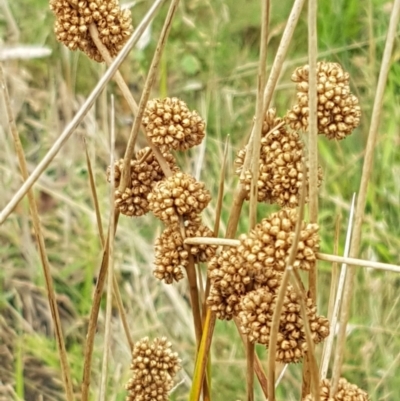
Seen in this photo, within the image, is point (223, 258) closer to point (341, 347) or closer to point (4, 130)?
point (341, 347)

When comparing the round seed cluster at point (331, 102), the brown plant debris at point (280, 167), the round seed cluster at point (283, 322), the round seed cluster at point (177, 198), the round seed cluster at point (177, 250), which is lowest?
the round seed cluster at point (283, 322)

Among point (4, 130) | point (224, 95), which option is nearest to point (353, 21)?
point (224, 95)

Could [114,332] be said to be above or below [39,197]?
below

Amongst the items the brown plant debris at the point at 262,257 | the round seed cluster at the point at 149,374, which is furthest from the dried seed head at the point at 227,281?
the round seed cluster at the point at 149,374

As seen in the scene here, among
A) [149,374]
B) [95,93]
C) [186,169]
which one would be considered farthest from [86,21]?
[186,169]

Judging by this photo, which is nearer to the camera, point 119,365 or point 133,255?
point 119,365

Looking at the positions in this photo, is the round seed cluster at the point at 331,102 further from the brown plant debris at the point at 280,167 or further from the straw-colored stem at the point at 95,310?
the straw-colored stem at the point at 95,310

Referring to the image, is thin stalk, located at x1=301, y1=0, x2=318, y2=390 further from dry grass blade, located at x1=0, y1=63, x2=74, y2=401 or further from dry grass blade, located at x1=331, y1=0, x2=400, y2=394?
dry grass blade, located at x1=0, y1=63, x2=74, y2=401

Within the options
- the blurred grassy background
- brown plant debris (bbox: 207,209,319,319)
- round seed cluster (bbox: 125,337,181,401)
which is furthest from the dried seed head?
the blurred grassy background
